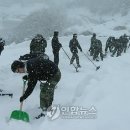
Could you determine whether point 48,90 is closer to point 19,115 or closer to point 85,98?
point 19,115

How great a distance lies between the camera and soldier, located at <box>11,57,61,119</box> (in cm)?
670

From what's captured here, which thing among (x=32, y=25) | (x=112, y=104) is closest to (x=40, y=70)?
(x=112, y=104)

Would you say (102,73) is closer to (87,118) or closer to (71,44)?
(71,44)

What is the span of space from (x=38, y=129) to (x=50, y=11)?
7054 inches

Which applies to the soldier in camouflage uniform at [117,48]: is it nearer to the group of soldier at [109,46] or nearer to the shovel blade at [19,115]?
the group of soldier at [109,46]

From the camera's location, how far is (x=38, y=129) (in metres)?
7.16

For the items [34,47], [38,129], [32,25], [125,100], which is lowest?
[38,129]

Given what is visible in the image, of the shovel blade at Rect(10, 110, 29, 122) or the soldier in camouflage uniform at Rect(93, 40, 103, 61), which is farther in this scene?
the soldier in camouflage uniform at Rect(93, 40, 103, 61)

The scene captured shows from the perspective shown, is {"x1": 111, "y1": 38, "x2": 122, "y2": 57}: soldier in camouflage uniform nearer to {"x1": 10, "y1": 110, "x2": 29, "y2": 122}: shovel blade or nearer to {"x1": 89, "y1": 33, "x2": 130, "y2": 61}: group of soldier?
{"x1": 89, "y1": 33, "x2": 130, "y2": 61}: group of soldier

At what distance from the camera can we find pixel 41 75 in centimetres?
729

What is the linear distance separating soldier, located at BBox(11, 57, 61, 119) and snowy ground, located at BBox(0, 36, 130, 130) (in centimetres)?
54

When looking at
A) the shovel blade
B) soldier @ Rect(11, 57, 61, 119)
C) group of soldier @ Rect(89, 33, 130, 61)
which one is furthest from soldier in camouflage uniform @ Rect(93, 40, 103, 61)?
the shovel blade

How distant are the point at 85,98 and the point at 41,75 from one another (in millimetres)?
2621

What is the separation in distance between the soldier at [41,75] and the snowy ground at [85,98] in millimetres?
543
